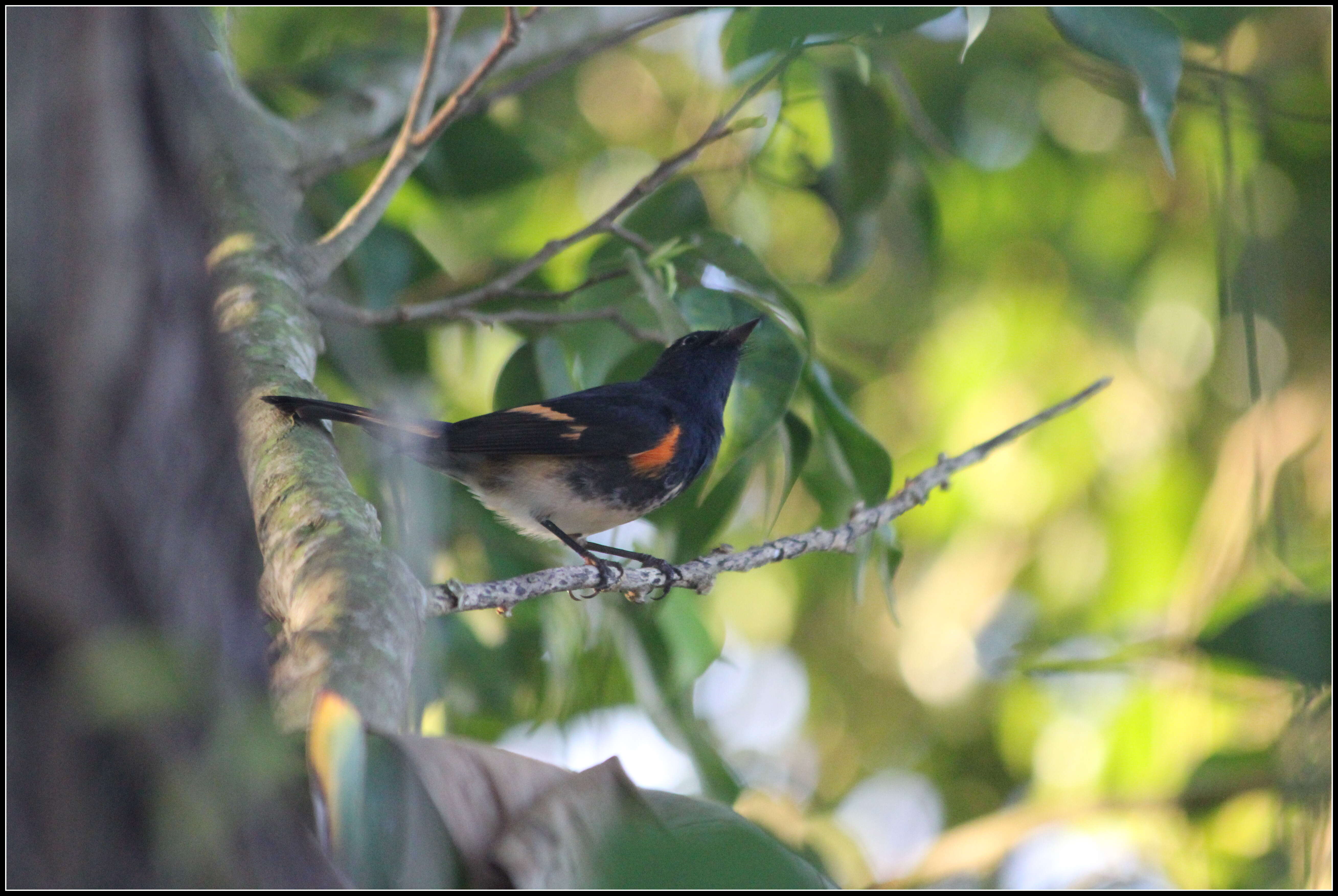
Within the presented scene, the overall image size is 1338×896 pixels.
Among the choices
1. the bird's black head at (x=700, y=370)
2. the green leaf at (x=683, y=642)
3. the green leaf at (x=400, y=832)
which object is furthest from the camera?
the bird's black head at (x=700, y=370)

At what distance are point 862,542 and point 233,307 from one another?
1.51 metres

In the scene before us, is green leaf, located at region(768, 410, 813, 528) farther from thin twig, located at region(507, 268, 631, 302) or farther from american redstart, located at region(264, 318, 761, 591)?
thin twig, located at region(507, 268, 631, 302)

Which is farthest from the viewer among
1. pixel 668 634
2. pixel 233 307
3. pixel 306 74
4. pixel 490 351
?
pixel 490 351

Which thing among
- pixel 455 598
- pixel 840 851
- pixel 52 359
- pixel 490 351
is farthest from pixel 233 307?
pixel 490 351

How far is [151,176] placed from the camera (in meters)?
0.78

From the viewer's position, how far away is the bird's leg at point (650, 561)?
2.54 meters

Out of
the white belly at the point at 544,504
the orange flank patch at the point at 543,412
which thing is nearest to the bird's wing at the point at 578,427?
the orange flank patch at the point at 543,412

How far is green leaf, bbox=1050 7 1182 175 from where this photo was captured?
2238 mm

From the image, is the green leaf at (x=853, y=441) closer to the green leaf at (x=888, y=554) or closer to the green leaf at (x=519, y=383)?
the green leaf at (x=888, y=554)

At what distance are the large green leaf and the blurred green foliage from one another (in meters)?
0.02

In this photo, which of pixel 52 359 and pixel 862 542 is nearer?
pixel 52 359

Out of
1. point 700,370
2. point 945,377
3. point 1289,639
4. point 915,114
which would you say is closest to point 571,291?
point 700,370

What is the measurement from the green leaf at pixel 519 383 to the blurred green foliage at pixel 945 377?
0.7 inches

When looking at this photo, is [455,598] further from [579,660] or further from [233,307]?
[579,660]
